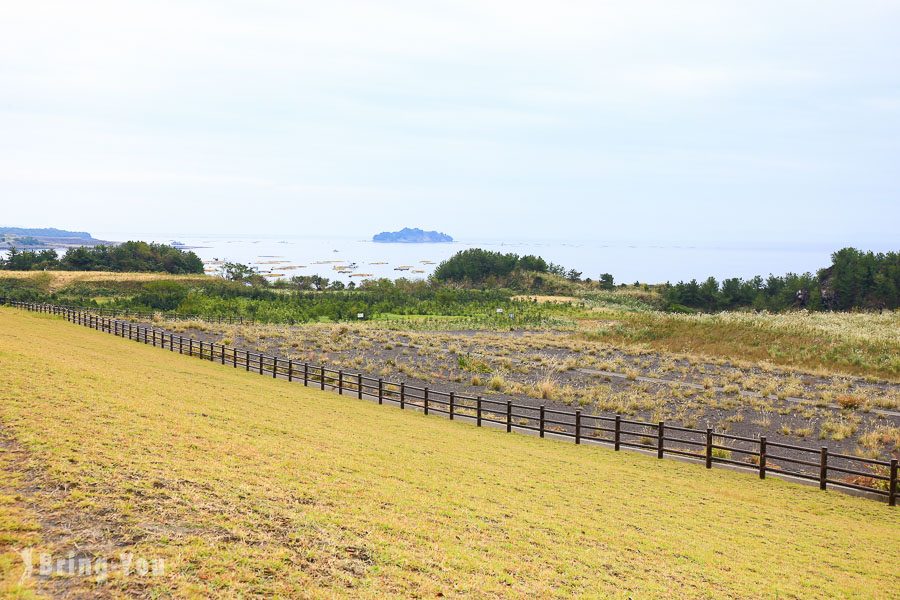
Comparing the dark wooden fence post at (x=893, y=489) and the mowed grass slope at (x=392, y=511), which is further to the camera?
the dark wooden fence post at (x=893, y=489)

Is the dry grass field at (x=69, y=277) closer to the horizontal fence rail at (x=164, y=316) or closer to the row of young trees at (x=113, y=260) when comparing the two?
the row of young trees at (x=113, y=260)

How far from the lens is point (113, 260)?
111 metres

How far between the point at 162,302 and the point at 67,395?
191 ft

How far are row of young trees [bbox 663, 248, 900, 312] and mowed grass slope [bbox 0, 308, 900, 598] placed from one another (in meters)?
69.6

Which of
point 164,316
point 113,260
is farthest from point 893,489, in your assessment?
point 113,260

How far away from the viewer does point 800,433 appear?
2055 centimetres

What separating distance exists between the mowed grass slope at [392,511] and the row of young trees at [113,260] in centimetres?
10426

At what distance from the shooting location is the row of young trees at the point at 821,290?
72.5m

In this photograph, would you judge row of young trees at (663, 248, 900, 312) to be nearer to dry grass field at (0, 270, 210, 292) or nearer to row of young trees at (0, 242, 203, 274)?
dry grass field at (0, 270, 210, 292)

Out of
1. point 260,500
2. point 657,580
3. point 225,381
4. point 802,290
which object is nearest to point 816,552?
point 657,580

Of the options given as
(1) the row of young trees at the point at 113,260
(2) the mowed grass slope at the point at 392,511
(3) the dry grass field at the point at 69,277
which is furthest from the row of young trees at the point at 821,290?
(1) the row of young trees at the point at 113,260

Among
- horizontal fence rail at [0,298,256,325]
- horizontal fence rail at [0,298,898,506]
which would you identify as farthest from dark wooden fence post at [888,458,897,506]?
horizontal fence rail at [0,298,256,325]

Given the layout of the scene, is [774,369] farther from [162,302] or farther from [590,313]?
[162,302]

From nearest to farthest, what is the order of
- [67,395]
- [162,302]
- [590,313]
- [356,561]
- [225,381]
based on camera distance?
[356,561] → [67,395] → [225,381] → [162,302] → [590,313]
